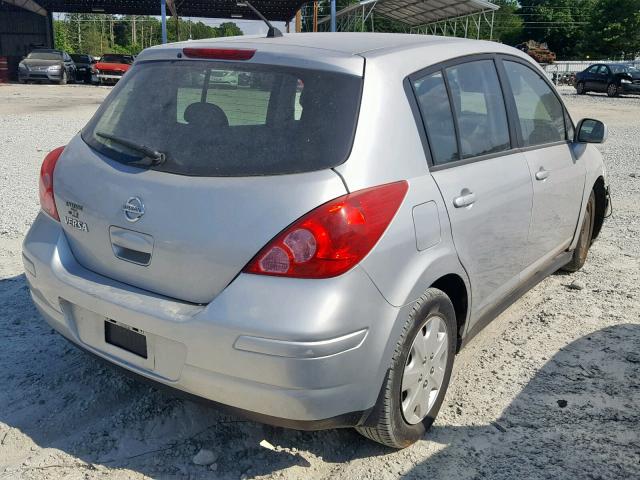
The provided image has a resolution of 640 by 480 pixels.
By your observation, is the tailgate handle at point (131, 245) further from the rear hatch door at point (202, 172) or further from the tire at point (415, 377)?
the tire at point (415, 377)

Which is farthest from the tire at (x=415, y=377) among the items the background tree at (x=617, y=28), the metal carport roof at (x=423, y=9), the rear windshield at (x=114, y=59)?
the background tree at (x=617, y=28)

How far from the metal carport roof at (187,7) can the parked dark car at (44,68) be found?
8610mm

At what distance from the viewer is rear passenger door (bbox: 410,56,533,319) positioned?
304 cm

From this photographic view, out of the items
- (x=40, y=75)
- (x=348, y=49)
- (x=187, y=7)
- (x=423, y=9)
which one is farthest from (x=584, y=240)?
(x=423, y=9)

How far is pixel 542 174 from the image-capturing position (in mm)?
3939

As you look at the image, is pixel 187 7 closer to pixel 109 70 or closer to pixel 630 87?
pixel 109 70

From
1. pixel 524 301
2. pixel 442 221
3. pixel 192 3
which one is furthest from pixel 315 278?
pixel 192 3

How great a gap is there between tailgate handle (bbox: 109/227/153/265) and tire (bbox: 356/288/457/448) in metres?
1.08

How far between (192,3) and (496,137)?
37895 mm

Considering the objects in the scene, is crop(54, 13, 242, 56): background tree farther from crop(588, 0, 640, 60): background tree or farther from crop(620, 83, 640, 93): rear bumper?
crop(620, 83, 640, 93): rear bumper

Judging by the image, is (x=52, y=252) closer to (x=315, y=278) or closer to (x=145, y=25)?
(x=315, y=278)

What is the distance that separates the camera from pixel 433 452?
3.00 metres

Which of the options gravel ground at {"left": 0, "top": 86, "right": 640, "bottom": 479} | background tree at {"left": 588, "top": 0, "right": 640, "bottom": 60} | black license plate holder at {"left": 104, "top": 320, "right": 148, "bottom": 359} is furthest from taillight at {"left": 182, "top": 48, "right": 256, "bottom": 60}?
background tree at {"left": 588, "top": 0, "right": 640, "bottom": 60}

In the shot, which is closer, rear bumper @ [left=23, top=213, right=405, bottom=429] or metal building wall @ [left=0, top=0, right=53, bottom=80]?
rear bumper @ [left=23, top=213, right=405, bottom=429]
